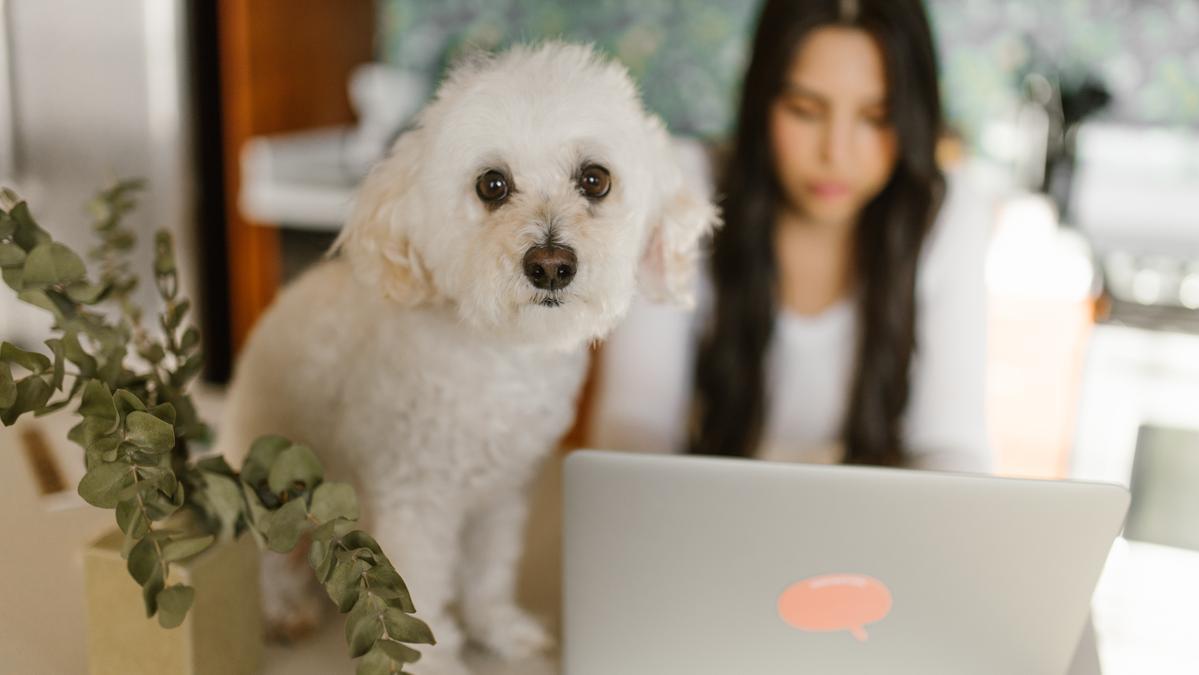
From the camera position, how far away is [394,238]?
0.77m

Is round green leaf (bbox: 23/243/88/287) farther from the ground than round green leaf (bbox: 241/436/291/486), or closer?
farther from the ground

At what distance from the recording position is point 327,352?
87 cm

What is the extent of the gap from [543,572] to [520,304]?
0.35m

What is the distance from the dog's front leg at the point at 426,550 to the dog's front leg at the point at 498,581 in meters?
0.03

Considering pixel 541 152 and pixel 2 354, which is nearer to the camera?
pixel 2 354

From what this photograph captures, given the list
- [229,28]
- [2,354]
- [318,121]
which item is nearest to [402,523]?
[2,354]

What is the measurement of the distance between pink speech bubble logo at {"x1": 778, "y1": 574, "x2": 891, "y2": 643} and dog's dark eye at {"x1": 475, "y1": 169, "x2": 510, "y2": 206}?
1.23 feet

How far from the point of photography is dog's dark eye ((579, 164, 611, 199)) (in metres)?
0.78

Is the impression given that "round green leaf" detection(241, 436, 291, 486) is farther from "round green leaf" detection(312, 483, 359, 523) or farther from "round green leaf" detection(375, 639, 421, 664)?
"round green leaf" detection(375, 639, 421, 664)

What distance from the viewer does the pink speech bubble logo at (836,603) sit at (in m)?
0.63

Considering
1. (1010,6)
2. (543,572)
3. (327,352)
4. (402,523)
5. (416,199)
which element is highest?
(1010,6)

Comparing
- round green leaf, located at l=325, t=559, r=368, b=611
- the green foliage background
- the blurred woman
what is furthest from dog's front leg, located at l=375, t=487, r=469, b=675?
the green foliage background

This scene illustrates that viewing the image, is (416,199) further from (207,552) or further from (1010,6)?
(1010,6)

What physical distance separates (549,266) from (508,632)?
319 mm
